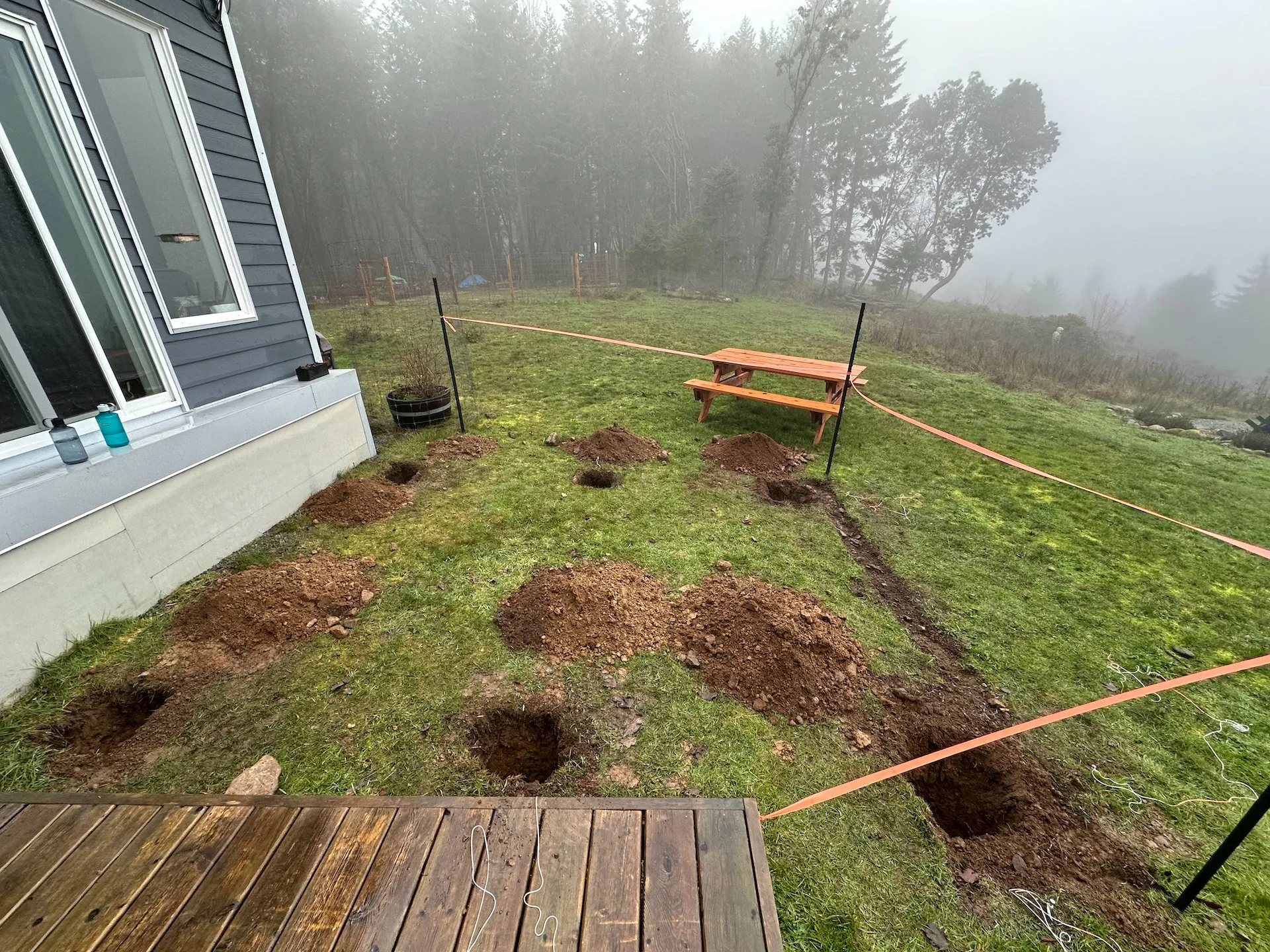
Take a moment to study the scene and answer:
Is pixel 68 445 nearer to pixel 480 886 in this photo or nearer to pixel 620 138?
pixel 480 886

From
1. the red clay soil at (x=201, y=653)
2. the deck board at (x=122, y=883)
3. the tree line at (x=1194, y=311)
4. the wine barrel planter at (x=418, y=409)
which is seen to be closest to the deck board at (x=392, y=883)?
the deck board at (x=122, y=883)

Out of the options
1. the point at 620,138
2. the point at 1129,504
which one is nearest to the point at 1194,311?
the point at 620,138

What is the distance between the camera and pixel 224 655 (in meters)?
2.70

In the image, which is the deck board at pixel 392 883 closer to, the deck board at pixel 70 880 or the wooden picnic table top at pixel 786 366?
the deck board at pixel 70 880

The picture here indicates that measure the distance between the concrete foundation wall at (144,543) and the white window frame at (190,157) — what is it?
0.91 metres

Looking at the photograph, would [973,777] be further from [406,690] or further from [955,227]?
[955,227]

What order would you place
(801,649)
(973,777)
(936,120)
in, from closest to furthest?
1. (973,777)
2. (801,649)
3. (936,120)

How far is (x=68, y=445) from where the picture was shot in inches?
101

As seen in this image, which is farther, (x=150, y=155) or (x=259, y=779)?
(x=150, y=155)

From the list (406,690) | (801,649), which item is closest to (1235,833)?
(801,649)

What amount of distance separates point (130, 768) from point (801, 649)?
3217 millimetres

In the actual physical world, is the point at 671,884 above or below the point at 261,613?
above

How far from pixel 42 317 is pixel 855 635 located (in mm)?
5064

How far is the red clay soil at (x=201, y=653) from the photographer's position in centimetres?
221
